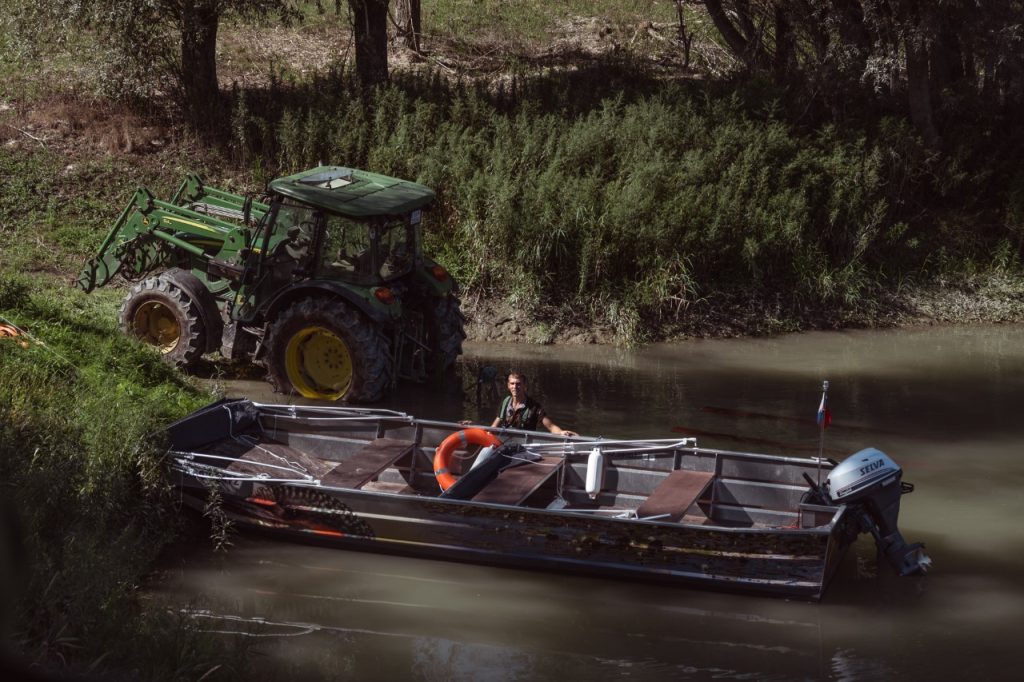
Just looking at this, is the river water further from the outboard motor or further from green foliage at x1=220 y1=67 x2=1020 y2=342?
green foliage at x1=220 y1=67 x2=1020 y2=342

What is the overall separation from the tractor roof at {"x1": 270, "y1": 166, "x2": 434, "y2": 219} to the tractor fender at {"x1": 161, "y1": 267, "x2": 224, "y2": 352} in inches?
61.1

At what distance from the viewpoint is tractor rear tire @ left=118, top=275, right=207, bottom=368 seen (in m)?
12.9

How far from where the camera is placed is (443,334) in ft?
42.9

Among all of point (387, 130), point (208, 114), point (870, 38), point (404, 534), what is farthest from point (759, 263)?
point (404, 534)

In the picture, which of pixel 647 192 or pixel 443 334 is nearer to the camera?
pixel 443 334

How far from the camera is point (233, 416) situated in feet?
33.6

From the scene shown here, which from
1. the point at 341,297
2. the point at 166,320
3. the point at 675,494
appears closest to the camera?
the point at 675,494

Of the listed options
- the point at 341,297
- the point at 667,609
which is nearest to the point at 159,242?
the point at 341,297

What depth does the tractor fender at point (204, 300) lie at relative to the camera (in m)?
12.9

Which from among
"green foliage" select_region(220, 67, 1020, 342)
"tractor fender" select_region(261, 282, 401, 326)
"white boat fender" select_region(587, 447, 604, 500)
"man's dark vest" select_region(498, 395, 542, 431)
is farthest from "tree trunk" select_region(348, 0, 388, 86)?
"white boat fender" select_region(587, 447, 604, 500)

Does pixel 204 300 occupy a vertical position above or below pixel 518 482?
above

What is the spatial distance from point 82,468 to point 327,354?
4740 millimetres

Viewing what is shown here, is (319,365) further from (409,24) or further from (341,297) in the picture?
(409,24)

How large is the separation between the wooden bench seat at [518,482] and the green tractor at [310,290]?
2990 millimetres
